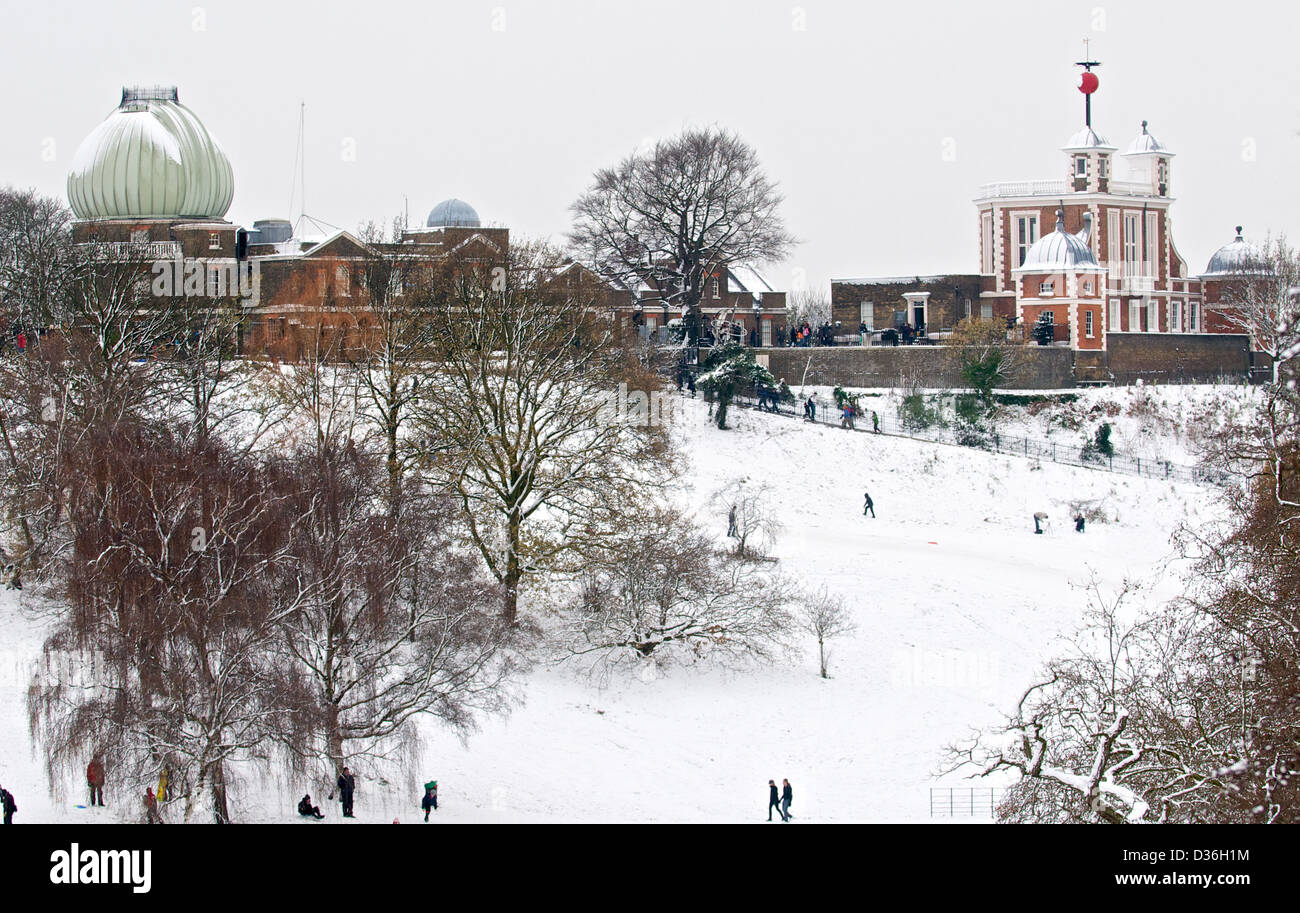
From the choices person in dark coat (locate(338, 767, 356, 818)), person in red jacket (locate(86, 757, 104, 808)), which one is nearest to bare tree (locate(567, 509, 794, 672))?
person in dark coat (locate(338, 767, 356, 818))

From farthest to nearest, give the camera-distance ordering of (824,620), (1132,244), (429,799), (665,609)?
(1132,244) → (824,620) → (665,609) → (429,799)

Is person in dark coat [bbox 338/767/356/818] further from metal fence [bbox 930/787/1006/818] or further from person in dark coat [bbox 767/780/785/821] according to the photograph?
metal fence [bbox 930/787/1006/818]

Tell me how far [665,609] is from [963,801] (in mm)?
8142

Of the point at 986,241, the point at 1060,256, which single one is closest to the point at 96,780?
the point at 1060,256

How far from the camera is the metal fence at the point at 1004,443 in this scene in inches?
1897

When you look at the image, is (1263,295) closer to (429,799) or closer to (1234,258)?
(1234,258)

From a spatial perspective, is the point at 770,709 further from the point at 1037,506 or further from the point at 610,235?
the point at 610,235

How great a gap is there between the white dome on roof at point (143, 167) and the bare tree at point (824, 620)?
30361 millimetres

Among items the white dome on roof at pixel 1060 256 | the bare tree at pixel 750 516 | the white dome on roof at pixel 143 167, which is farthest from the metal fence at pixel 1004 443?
the white dome on roof at pixel 143 167

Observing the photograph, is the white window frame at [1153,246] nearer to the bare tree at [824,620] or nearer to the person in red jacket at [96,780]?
the bare tree at [824,620]

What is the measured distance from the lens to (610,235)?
57.1 meters

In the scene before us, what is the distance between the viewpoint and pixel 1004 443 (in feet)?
169
